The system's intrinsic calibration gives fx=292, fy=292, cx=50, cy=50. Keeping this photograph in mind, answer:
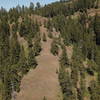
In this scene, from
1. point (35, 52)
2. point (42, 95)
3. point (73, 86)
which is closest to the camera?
point (42, 95)

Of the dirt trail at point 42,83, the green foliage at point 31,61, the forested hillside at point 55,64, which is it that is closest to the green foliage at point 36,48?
the forested hillside at point 55,64

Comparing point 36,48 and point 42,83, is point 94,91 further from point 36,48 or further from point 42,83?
point 36,48

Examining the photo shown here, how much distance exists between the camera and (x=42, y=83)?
13262 centimetres

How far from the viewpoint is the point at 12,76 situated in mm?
125500

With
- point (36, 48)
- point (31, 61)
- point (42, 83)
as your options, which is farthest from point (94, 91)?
point (36, 48)

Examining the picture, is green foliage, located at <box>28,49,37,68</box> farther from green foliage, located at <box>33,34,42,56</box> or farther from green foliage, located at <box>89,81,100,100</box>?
green foliage, located at <box>89,81,100,100</box>

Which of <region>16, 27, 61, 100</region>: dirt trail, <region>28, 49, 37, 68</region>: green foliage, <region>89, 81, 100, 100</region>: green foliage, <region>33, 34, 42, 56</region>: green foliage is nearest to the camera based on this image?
<region>89, 81, 100, 100</region>: green foliage

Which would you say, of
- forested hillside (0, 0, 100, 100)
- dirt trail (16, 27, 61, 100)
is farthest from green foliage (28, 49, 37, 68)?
dirt trail (16, 27, 61, 100)

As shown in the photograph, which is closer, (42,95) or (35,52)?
(42,95)

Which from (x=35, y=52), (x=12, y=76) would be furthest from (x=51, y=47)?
(x=12, y=76)

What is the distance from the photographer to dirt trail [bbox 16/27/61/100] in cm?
12438

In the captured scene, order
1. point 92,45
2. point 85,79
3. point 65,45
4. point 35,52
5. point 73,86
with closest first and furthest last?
point 73,86 → point 85,79 → point 35,52 → point 92,45 → point 65,45

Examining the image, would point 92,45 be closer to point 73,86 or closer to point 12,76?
point 73,86

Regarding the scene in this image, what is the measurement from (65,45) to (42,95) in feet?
237
